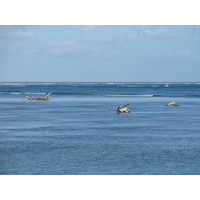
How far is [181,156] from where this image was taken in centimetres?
3281

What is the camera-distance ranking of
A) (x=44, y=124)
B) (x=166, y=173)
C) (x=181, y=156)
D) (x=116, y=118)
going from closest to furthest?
(x=166, y=173) < (x=181, y=156) < (x=44, y=124) < (x=116, y=118)

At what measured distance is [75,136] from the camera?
42375 millimetres

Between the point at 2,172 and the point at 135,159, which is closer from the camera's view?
the point at 2,172

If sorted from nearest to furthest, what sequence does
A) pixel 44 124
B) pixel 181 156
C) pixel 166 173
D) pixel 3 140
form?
pixel 166 173
pixel 181 156
pixel 3 140
pixel 44 124

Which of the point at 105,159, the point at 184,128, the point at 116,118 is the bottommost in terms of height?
the point at 105,159

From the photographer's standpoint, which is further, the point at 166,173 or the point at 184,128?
the point at 184,128

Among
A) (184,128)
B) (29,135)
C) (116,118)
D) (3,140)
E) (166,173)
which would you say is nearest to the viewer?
(166,173)

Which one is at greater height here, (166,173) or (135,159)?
(135,159)

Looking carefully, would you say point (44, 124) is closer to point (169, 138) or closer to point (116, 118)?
point (116, 118)

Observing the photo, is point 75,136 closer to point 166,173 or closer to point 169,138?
point 169,138
